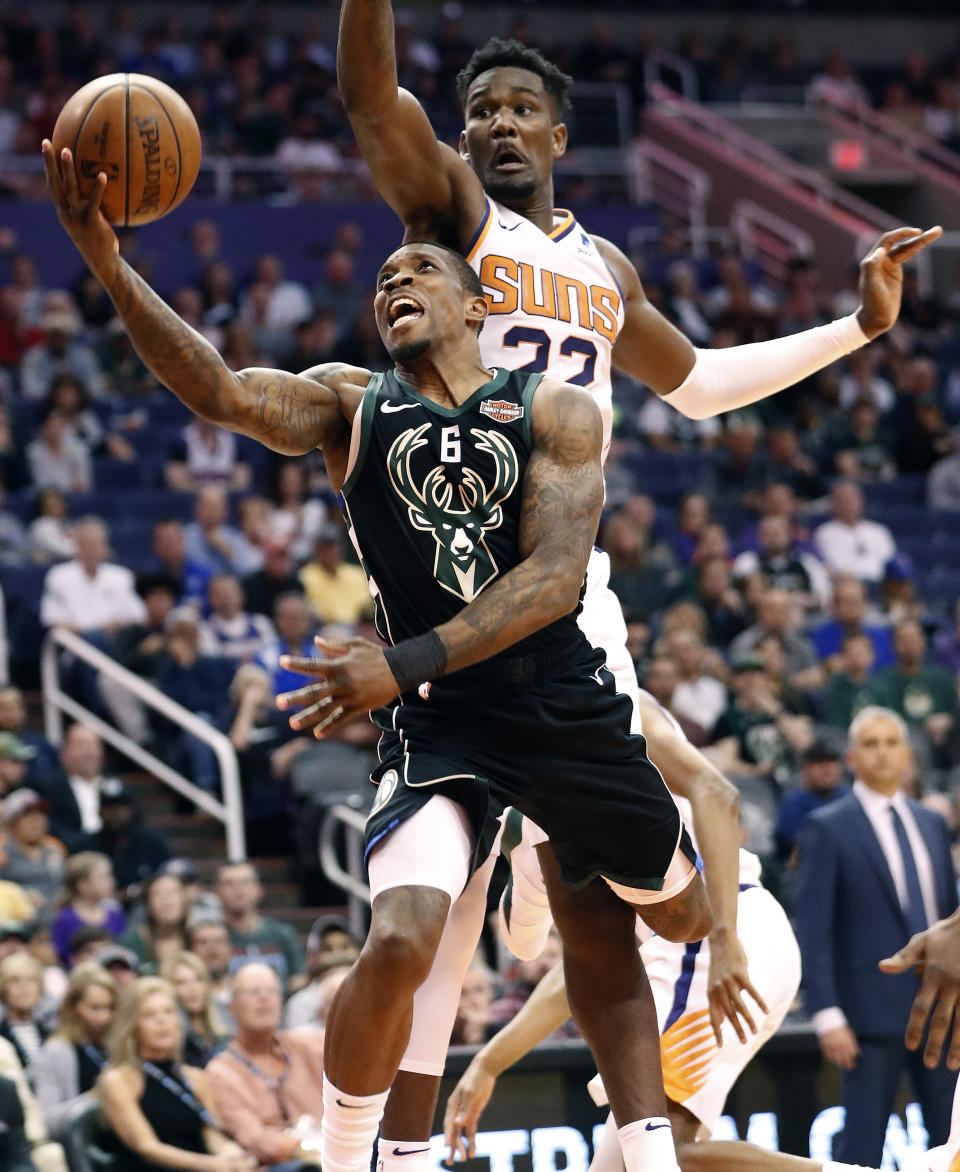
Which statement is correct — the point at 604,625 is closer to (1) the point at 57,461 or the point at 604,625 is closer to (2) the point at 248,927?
(2) the point at 248,927

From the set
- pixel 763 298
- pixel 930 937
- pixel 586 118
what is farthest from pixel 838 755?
pixel 586 118

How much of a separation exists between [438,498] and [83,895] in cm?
541

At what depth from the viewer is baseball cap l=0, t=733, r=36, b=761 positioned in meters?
9.76

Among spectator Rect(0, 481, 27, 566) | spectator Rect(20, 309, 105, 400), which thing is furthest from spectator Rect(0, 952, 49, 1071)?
spectator Rect(20, 309, 105, 400)

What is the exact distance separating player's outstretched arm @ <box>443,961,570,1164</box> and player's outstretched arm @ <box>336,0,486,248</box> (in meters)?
2.21

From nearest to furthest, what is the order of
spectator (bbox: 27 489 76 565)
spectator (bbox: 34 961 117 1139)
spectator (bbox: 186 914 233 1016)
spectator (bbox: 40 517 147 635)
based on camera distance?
1. spectator (bbox: 34 961 117 1139)
2. spectator (bbox: 186 914 233 1016)
3. spectator (bbox: 40 517 147 635)
4. spectator (bbox: 27 489 76 565)

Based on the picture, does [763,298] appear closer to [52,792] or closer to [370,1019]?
[52,792]

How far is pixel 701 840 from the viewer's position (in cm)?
531

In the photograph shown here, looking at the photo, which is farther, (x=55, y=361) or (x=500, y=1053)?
(x=55, y=361)

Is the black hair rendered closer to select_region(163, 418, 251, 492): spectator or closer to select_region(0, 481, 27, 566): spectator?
select_region(0, 481, 27, 566): spectator

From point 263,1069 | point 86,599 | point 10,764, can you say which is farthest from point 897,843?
point 86,599

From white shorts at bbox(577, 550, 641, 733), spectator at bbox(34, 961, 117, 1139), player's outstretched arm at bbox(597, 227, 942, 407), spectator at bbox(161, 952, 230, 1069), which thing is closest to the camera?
white shorts at bbox(577, 550, 641, 733)

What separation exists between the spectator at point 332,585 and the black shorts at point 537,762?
752 centimetres

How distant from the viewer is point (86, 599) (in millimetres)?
11445
